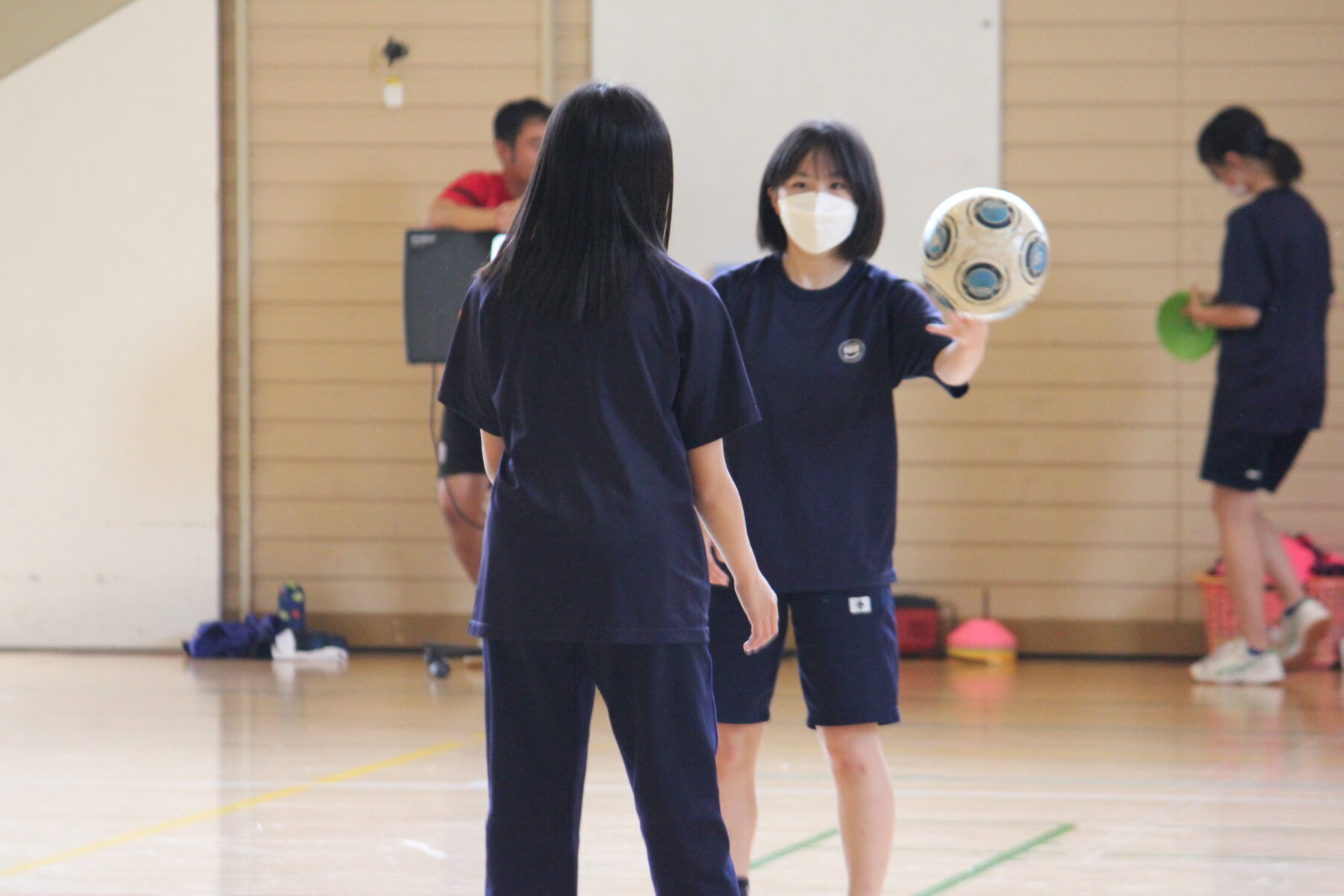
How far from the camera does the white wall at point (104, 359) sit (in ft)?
19.8

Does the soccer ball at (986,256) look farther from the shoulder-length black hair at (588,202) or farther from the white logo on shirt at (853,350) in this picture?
the shoulder-length black hair at (588,202)

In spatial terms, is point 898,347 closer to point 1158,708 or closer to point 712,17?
point 1158,708

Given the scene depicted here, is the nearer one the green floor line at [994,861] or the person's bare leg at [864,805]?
the person's bare leg at [864,805]

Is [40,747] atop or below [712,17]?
below

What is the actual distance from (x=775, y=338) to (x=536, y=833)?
97 cm

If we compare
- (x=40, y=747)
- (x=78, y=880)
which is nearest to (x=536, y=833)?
(x=78, y=880)

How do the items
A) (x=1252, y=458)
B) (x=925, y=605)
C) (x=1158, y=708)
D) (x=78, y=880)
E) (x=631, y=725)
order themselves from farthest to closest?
(x=925, y=605), (x=1252, y=458), (x=1158, y=708), (x=78, y=880), (x=631, y=725)

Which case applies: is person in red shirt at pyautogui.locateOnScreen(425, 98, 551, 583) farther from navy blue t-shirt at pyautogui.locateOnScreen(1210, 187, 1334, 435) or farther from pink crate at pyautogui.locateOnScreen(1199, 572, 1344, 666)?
pink crate at pyautogui.locateOnScreen(1199, 572, 1344, 666)

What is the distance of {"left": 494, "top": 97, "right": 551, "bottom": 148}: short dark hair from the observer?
16.9 ft

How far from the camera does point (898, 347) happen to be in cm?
242

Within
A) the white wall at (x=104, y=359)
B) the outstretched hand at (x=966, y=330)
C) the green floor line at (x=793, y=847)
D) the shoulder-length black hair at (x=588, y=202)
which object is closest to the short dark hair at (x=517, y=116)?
the white wall at (x=104, y=359)

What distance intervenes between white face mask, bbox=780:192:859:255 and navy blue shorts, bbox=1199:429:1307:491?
10.4 feet

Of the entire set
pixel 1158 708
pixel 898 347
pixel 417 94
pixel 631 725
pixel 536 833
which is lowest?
pixel 1158 708

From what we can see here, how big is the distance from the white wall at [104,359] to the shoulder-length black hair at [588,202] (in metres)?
4.56
